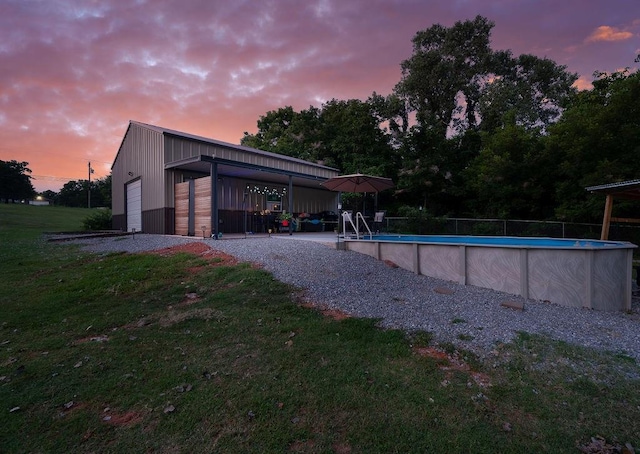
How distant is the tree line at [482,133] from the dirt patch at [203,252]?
A: 422 inches

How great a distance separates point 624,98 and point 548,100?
1177 cm

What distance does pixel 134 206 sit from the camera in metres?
15.6

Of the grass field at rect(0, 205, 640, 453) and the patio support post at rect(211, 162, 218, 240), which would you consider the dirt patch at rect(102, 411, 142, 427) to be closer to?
the grass field at rect(0, 205, 640, 453)

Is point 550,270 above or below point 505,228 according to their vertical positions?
below

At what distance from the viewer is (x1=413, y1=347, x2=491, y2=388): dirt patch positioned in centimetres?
275

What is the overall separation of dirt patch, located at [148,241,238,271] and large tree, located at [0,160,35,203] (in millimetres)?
69169

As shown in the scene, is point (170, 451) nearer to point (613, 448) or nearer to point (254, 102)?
point (613, 448)

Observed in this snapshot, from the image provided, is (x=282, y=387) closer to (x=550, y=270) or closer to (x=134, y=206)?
(x=550, y=270)

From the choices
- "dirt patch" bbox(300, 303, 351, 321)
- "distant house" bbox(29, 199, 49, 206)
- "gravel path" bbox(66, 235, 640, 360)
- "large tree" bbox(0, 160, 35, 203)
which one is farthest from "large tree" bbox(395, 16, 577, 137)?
"distant house" bbox(29, 199, 49, 206)

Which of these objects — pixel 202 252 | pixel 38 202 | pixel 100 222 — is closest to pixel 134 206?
pixel 100 222

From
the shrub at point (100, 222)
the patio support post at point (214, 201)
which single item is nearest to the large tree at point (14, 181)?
the shrub at point (100, 222)

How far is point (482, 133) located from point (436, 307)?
18.0 meters

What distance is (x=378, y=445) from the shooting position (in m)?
1.97

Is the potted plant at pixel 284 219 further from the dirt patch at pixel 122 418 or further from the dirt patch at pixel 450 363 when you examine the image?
the dirt patch at pixel 122 418
